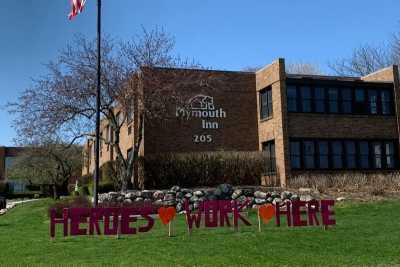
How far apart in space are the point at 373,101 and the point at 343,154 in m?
4.10

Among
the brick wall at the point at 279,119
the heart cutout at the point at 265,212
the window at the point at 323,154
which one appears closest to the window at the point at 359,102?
the window at the point at 323,154

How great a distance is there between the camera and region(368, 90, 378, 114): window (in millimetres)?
29109

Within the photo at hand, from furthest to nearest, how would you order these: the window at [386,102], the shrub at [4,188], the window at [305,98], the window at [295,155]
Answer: the shrub at [4,188] → the window at [386,102] → the window at [305,98] → the window at [295,155]

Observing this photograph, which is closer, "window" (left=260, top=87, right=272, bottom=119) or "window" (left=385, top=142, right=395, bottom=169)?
"window" (left=260, top=87, right=272, bottom=119)

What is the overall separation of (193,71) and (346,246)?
57.4 ft

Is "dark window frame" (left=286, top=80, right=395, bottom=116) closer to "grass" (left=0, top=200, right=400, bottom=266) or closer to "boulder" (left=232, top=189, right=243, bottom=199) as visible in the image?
"boulder" (left=232, top=189, right=243, bottom=199)

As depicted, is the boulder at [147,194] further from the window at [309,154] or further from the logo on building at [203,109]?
the window at [309,154]

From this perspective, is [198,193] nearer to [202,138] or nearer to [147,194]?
[147,194]

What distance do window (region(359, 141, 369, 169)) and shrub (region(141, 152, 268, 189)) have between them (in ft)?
20.3

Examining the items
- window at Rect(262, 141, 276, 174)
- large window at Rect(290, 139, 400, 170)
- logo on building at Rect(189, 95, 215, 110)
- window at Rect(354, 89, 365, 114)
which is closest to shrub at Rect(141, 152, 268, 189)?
window at Rect(262, 141, 276, 174)

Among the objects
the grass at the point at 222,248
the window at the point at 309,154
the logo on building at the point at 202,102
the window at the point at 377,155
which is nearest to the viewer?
the grass at the point at 222,248

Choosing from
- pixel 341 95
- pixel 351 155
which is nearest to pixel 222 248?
pixel 351 155

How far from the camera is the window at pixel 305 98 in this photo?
2758cm

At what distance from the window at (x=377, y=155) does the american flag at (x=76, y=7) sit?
60.4 ft
